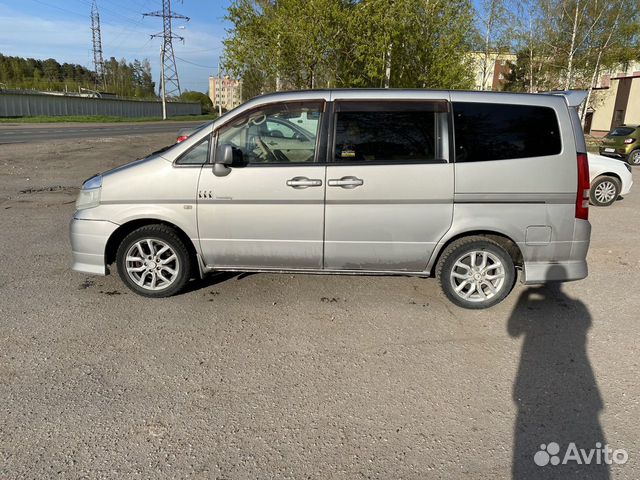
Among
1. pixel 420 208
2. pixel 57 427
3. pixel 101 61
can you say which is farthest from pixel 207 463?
pixel 101 61

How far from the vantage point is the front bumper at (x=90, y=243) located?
4.02 meters

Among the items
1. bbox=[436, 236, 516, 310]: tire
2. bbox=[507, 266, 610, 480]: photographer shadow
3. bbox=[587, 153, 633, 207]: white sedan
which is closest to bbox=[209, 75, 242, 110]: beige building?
bbox=[587, 153, 633, 207]: white sedan

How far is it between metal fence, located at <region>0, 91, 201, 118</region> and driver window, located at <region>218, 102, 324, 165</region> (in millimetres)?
46898

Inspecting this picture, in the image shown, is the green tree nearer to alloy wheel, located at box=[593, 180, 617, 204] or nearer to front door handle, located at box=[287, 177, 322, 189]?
alloy wheel, located at box=[593, 180, 617, 204]

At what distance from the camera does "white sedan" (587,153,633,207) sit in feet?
29.2

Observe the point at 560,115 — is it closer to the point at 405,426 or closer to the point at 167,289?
the point at 405,426

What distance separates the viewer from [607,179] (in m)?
9.00

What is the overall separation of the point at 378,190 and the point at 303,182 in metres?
0.67

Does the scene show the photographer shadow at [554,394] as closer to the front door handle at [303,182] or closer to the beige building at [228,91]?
the front door handle at [303,182]

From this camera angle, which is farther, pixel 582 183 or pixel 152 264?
pixel 152 264

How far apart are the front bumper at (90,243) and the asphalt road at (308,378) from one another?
0.30 m

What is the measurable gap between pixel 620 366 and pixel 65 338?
→ 4288 millimetres

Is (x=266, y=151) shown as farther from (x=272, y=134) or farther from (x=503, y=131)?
(x=503, y=131)

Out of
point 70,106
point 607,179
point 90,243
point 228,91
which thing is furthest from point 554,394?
point 228,91
